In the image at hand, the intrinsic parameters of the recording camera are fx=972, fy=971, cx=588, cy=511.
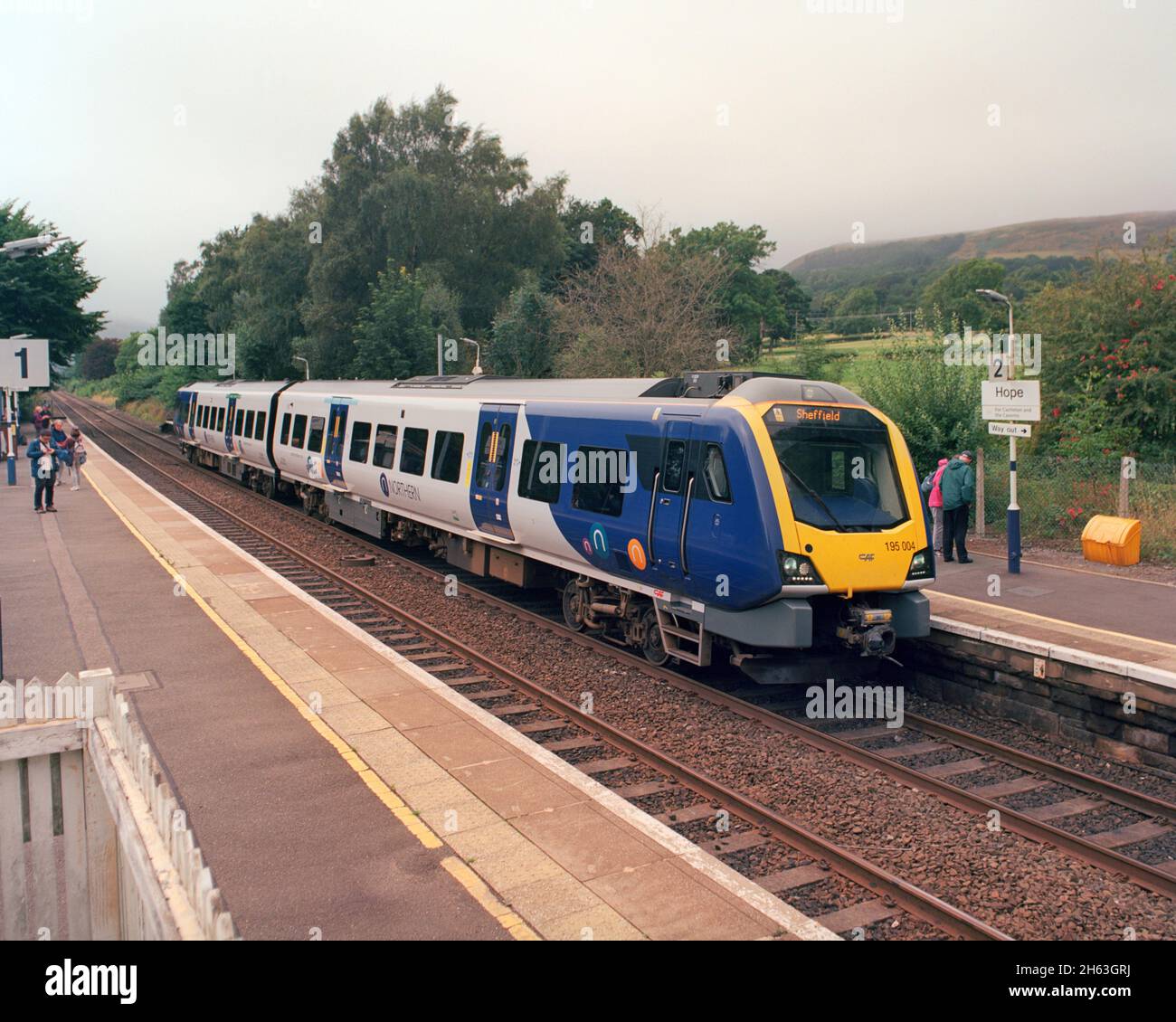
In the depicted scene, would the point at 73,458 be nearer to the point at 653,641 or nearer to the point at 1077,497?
the point at 653,641

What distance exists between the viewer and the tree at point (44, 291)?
42.0m

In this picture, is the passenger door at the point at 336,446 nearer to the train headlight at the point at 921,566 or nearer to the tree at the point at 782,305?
the train headlight at the point at 921,566

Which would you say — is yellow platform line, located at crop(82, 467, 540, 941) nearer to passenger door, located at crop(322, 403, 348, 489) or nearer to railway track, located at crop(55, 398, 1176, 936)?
railway track, located at crop(55, 398, 1176, 936)

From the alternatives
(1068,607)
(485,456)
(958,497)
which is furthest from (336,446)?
(1068,607)

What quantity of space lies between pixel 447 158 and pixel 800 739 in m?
49.6

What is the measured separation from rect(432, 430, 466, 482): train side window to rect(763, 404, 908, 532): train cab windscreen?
6.42 meters

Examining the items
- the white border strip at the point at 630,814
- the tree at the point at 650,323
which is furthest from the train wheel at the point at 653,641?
the tree at the point at 650,323

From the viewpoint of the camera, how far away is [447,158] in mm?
52750

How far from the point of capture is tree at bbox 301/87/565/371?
165 ft

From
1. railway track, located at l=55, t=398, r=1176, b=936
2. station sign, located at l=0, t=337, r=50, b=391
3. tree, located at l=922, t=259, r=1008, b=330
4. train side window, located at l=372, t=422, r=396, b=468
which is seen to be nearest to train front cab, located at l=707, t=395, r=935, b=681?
railway track, located at l=55, t=398, r=1176, b=936

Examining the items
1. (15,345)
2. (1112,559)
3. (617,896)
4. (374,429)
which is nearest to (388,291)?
(374,429)

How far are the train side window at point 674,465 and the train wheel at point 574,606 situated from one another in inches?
114

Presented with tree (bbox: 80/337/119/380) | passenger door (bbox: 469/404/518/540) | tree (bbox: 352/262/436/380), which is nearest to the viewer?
passenger door (bbox: 469/404/518/540)

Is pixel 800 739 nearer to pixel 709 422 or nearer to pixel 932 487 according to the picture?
pixel 709 422
